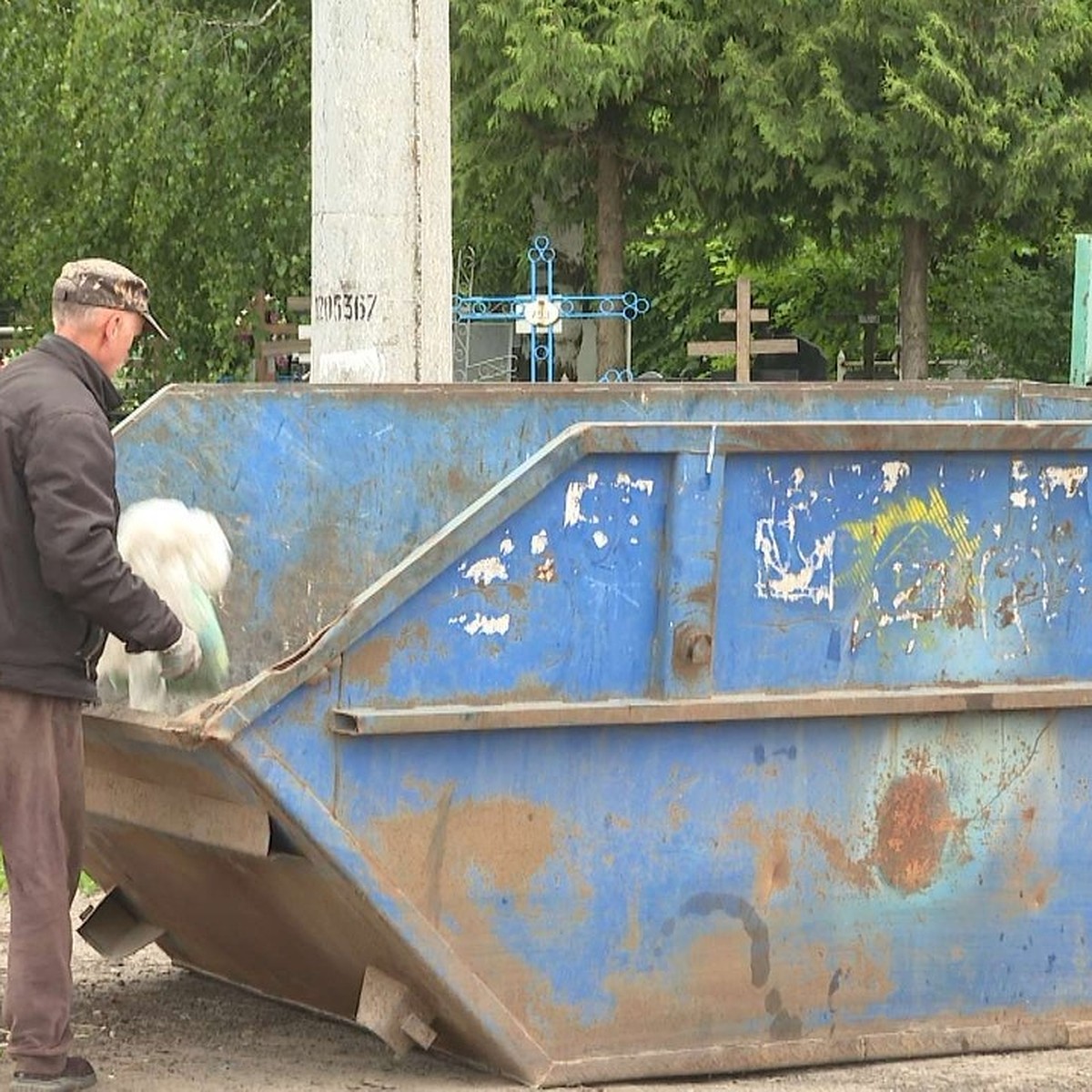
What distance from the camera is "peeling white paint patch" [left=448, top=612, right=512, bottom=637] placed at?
4.61 meters

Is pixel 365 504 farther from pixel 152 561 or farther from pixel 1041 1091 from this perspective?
pixel 1041 1091

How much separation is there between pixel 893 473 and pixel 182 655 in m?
1.53

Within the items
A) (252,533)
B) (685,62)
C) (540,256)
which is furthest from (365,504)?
(540,256)

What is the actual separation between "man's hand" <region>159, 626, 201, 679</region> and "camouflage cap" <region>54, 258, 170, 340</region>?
68 centimetres

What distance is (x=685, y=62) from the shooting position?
687 inches

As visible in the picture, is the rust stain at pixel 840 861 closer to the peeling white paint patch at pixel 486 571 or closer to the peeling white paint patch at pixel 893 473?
the peeling white paint patch at pixel 893 473

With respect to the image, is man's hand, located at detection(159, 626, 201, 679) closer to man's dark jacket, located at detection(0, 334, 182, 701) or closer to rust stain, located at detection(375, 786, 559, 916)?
man's dark jacket, located at detection(0, 334, 182, 701)

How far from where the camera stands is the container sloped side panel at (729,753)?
459 cm

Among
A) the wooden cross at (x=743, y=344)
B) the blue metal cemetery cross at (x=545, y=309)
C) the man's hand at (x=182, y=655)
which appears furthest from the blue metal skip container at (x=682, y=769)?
the wooden cross at (x=743, y=344)

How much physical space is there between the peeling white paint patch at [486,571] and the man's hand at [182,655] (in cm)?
55

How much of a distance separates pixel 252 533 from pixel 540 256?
13647mm

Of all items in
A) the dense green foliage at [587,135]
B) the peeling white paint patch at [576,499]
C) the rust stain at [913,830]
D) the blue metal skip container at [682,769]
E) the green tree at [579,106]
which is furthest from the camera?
the dense green foliage at [587,135]

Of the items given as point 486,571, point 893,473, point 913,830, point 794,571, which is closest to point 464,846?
point 486,571

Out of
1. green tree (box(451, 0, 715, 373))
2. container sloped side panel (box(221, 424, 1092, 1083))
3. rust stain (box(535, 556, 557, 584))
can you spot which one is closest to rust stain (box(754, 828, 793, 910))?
container sloped side panel (box(221, 424, 1092, 1083))
